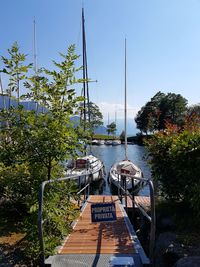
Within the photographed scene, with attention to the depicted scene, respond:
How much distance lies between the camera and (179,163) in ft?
20.8

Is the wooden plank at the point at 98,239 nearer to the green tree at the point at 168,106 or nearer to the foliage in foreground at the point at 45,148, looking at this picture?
the foliage in foreground at the point at 45,148

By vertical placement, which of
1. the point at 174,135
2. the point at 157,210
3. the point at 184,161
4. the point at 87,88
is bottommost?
the point at 157,210

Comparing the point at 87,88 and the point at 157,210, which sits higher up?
the point at 87,88

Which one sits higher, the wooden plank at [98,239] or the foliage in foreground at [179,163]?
the foliage in foreground at [179,163]

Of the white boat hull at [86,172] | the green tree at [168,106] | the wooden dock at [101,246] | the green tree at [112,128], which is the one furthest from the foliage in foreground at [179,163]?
the green tree at [112,128]

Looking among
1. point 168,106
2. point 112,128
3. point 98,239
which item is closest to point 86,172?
point 98,239

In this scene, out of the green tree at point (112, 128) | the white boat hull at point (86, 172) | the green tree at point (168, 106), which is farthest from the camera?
the green tree at point (112, 128)

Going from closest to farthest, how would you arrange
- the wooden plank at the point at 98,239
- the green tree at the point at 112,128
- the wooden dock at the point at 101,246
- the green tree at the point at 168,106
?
1. the wooden dock at the point at 101,246
2. the wooden plank at the point at 98,239
3. the green tree at the point at 168,106
4. the green tree at the point at 112,128

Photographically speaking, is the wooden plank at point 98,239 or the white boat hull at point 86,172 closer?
the wooden plank at point 98,239

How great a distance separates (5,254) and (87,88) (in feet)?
65.9

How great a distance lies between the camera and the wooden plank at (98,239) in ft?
16.4

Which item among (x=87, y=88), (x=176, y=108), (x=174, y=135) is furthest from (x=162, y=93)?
(x=174, y=135)

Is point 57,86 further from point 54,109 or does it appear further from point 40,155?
point 40,155

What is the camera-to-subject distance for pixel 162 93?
256ft
